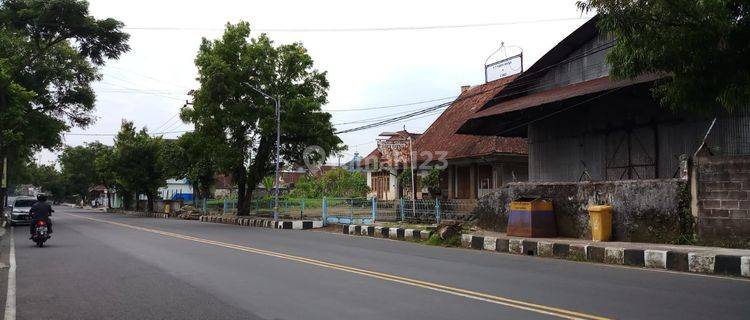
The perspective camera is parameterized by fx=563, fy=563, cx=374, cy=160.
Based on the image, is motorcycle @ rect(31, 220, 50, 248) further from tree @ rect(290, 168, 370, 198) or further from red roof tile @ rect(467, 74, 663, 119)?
tree @ rect(290, 168, 370, 198)

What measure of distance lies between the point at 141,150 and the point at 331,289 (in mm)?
48291

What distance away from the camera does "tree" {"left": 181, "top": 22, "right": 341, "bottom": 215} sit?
29.8 meters

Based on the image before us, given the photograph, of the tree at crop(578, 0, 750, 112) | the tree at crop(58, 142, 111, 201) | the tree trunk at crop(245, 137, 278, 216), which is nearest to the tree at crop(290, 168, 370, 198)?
the tree trunk at crop(245, 137, 278, 216)

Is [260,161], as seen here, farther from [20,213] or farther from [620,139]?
[620,139]

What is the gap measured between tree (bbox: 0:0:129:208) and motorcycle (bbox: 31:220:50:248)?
11522 mm

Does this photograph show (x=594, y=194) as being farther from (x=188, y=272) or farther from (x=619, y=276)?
(x=188, y=272)

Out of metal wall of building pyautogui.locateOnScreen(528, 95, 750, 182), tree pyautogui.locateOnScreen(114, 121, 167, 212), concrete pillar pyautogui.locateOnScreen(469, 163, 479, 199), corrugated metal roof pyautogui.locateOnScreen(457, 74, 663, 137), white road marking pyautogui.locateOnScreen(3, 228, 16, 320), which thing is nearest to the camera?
white road marking pyautogui.locateOnScreen(3, 228, 16, 320)

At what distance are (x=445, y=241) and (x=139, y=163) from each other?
139 ft

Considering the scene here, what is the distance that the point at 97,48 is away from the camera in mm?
31078

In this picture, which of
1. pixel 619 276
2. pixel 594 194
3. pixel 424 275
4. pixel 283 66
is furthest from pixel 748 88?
pixel 283 66

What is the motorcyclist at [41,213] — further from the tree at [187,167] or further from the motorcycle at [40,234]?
A: the tree at [187,167]

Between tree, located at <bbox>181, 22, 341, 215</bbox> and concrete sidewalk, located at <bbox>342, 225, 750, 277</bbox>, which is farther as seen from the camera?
tree, located at <bbox>181, 22, 341, 215</bbox>

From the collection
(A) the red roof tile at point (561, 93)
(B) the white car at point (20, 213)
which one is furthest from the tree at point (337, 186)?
(A) the red roof tile at point (561, 93)

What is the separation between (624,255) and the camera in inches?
461
